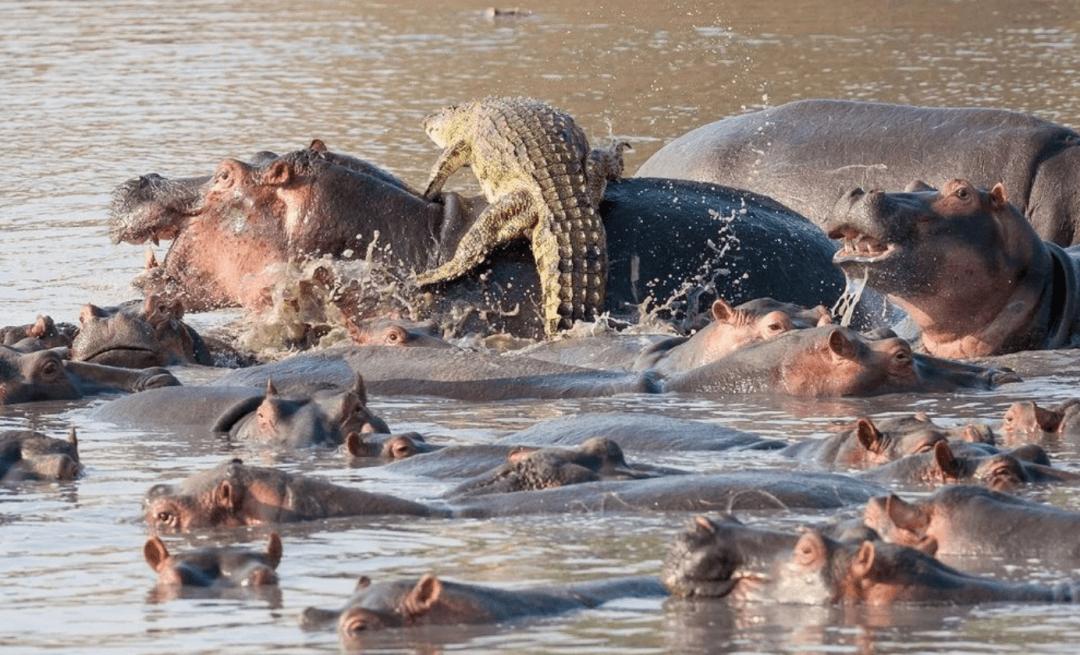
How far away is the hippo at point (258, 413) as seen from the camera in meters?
6.47

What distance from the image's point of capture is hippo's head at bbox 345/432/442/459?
20.0ft

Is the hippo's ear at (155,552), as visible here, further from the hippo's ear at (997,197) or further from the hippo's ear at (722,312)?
the hippo's ear at (997,197)

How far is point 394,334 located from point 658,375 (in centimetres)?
99

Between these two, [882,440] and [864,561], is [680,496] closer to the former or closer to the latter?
[882,440]

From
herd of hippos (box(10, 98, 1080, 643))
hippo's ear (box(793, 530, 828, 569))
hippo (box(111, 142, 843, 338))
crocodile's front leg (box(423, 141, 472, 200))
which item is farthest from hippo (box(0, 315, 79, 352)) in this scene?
hippo's ear (box(793, 530, 828, 569))

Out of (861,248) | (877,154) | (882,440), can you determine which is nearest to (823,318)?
(861,248)

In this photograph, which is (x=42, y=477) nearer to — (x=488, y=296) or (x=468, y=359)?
(x=468, y=359)

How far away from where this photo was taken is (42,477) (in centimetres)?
596

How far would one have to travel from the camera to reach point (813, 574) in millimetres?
4258

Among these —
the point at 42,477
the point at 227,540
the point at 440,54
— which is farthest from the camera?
the point at 440,54

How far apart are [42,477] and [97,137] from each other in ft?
29.2

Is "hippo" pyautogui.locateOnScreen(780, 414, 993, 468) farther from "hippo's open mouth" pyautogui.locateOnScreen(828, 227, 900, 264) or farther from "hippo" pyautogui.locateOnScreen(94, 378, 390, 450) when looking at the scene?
"hippo's open mouth" pyautogui.locateOnScreen(828, 227, 900, 264)

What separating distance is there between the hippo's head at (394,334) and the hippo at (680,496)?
281 cm

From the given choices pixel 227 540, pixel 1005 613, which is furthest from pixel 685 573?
pixel 227 540
